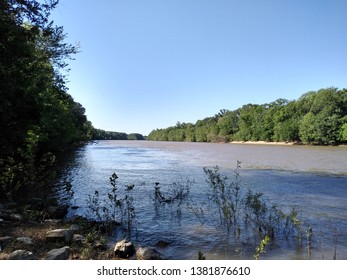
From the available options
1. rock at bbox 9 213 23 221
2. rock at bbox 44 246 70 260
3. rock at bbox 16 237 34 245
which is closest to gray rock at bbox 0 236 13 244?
rock at bbox 16 237 34 245

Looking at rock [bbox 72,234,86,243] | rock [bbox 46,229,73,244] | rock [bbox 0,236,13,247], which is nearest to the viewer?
rock [bbox 0,236,13,247]

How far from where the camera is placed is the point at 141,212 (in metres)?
13.0

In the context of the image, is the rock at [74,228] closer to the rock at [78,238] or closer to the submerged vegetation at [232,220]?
the rock at [78,238]

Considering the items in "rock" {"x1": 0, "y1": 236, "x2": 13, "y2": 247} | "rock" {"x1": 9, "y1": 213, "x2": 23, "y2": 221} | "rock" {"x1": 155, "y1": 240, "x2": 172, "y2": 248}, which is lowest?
"rock" {"x1": 155, "y1": 240, "x2": 172, "y2": 248}

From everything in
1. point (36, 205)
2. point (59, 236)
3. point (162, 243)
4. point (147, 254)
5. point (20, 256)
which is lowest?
point (162, 243)

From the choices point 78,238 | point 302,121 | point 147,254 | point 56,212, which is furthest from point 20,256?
point 302,121

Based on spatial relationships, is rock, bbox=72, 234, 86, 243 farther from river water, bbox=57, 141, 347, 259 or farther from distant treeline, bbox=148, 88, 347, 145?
distant treeline, bbox=148, 88, 347, 145

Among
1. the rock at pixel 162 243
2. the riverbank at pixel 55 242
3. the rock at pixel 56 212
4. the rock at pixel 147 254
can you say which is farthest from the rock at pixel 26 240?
the rock at pixel 56 212

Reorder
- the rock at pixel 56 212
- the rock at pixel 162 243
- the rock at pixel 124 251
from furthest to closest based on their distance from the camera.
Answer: the rock at pixel 56 212 → the rock at pixel 162 243 → the rock at pixel 124 251

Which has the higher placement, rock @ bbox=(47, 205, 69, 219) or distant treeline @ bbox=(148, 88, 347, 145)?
distant treeline @ bbox=(148, 88, 347, 145)

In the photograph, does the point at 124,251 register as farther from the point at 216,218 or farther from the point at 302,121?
the point at 302,121

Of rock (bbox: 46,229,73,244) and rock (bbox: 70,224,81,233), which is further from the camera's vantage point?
rock (bbox: 70,224,81,233)

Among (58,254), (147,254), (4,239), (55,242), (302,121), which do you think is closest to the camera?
(58,254)

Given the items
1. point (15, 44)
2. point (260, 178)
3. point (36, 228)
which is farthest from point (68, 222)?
point (260, 178)
